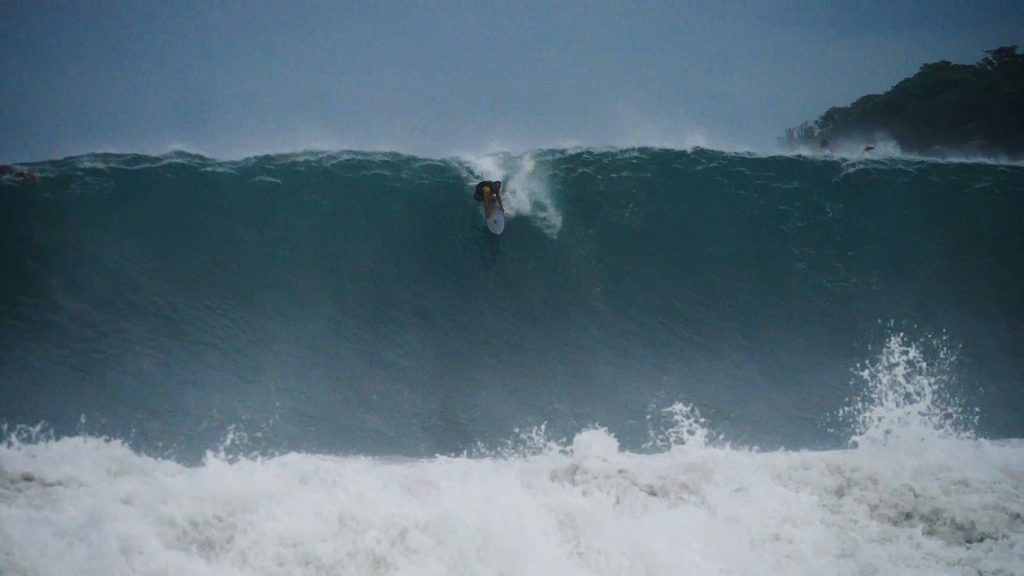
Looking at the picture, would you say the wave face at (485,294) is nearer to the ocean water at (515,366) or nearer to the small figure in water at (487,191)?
the ocean water at (515,366)

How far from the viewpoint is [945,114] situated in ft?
92.0

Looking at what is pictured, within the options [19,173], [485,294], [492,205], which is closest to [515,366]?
[485,294]

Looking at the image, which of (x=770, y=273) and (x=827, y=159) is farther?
(x=827, y=159)

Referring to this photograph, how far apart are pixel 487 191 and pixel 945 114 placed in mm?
22919

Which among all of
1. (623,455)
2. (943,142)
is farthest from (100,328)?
(943,142)

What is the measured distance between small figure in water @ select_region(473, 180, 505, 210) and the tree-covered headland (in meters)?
16.5

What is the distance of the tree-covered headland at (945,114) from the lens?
26594 mm

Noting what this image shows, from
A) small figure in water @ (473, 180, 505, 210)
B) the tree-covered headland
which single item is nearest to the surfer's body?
small figure in water @ (473, 180, 505, 210)

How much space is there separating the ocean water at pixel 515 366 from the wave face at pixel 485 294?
0.06 metres

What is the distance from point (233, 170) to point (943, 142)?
25095 millimetres

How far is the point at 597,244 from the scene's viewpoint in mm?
13312

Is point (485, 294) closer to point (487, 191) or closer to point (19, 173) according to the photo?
point (487, 191)

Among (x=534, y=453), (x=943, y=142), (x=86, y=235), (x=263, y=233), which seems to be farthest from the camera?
(x=943, y=142)

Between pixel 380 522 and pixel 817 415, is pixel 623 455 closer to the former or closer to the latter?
pixel 380 522
